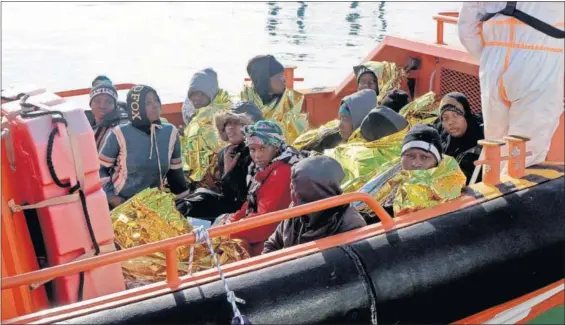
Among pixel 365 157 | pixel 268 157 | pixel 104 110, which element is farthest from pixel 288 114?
pixel 268 157

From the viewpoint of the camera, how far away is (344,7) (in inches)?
1117

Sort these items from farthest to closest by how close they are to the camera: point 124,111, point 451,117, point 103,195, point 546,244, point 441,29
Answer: point 441,29 → point 124,111 → point 451,117 → point 546,244 → point 103,195

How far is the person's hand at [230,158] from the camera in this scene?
3.72 meters

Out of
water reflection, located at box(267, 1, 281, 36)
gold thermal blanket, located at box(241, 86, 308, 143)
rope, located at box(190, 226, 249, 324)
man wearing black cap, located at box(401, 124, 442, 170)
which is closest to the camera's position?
rope, located at box(190, 226, 249, 324)

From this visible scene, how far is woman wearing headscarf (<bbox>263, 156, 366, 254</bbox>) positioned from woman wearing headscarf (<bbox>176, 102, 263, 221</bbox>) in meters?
1.06

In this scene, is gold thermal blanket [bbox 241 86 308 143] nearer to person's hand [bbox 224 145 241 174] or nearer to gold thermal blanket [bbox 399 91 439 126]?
gold thermal blanket [bbox 399 91 439 126]

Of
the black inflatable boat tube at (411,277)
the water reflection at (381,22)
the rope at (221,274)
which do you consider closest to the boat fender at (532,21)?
the black inflatable boat tube at (411,277)

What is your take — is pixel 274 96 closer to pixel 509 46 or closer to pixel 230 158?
pixel 230 158

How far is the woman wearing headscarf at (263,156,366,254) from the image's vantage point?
8.58 feet

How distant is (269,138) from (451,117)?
44.8 inches

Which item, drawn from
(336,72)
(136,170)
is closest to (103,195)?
(136,170)

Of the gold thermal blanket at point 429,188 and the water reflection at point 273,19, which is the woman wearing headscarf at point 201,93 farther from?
the water reflection at point 273,19

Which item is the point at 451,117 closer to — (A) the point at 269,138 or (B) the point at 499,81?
(B) the point at 499,81

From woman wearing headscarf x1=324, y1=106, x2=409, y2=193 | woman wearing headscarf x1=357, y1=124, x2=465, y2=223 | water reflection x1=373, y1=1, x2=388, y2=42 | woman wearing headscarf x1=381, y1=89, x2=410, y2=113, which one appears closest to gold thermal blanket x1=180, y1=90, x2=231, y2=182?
woman wearing headscarf x1=324, y1=106, x2=409, y2=193
